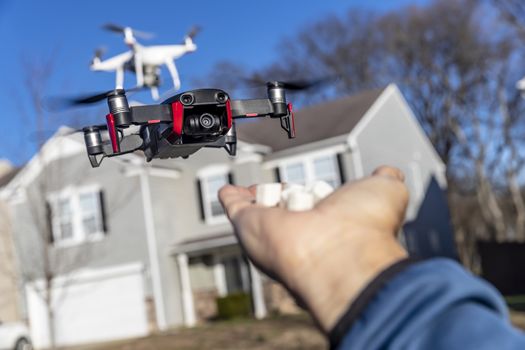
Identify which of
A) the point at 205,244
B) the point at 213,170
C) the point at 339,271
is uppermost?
the point at 213,170

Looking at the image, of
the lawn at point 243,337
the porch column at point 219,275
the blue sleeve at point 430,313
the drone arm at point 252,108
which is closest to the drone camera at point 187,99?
the drone arm at point 252,108

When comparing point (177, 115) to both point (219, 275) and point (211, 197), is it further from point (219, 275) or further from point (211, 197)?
point (219, 275)

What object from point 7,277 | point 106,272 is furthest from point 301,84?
point 7,277

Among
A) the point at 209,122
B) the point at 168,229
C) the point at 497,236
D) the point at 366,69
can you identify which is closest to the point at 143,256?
the point at 168,229

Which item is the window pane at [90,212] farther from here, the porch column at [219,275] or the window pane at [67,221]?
the porch column at [219,275]

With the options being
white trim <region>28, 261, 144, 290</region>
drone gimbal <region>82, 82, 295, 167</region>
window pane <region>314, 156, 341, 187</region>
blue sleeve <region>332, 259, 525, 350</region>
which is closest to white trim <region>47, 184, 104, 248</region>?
white trim <region>28, 261, 144, 290</region>
